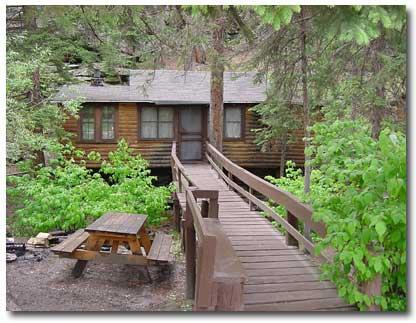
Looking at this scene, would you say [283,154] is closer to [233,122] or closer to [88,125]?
[233,122]

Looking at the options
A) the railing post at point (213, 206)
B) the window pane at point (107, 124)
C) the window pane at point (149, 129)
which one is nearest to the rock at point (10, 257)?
the railing post at point (213, 206)

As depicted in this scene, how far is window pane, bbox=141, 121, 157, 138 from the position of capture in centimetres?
1161

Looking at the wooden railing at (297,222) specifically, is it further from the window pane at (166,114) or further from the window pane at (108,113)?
the window pane at (108,113)

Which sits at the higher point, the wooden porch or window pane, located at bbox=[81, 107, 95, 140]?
window pane, located at bbox=[81, 107, 95, 140]

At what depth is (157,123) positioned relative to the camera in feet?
38.3

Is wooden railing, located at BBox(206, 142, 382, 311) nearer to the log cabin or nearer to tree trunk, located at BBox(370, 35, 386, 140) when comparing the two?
tree trunk, located at BBox(370, 35, 386, 140)

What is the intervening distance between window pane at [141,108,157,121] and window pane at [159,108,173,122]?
0.14m

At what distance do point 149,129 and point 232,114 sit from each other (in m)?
1.98

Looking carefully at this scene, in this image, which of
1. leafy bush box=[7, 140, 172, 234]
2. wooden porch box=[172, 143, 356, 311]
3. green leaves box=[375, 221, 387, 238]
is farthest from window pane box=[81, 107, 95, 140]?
green leaves box=[375, 221, 387, 238]

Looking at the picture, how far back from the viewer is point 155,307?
15.2 ft

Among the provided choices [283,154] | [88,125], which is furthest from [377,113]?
[88,125]

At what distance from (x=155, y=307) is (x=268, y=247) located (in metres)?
1.20

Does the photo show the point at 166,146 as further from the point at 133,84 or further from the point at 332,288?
the point at 332,288

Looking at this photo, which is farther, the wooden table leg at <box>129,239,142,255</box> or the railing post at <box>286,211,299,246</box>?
the wooden table leg at <box>129,239,142,255</box>
